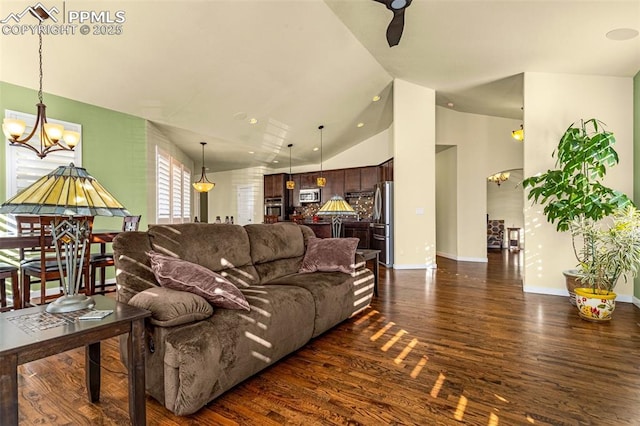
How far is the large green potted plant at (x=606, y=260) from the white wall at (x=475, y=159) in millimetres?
3734

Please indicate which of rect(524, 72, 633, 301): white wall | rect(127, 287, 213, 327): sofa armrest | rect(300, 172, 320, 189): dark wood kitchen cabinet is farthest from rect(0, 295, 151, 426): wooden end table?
rect(300, 172, 320, 189): dark wood kitchen cabinet

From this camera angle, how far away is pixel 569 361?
233 cm

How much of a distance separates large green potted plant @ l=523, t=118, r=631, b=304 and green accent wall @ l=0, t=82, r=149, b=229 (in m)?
5.86

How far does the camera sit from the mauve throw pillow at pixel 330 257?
3303 mm

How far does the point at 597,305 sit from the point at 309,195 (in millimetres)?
7685

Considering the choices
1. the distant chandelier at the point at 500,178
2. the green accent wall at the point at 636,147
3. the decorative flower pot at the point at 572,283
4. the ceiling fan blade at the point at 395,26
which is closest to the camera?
the ceiling fan blade at the point at 395,26

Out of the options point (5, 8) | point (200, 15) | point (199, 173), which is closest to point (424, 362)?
point (200, 15)

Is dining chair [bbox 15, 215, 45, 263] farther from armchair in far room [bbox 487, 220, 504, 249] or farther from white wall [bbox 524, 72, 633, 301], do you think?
Answer: armchair in far room [bbox 487, 220, 504, 249]

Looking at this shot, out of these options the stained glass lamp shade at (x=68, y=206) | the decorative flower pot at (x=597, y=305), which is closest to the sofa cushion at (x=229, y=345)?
the stained glass lamp shade at (x=68, y=206)

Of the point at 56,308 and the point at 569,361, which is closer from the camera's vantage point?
the point at 56,308

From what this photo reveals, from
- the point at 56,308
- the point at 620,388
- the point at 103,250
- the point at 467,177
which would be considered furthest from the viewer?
the point at 467,177

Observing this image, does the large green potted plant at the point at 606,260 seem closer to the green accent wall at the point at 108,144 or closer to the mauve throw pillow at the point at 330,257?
the mauve throw pillow at the point at 330,257

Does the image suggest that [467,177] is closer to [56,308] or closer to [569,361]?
[569,361]

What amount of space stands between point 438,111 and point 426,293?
4.98m
